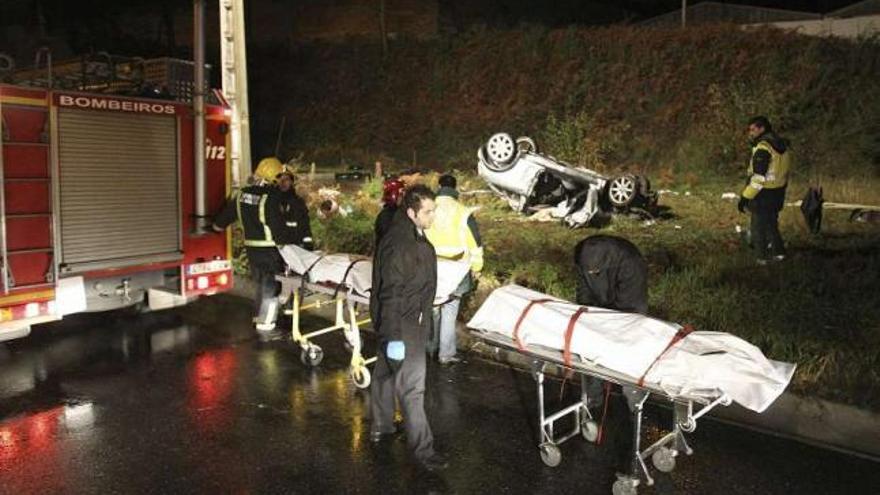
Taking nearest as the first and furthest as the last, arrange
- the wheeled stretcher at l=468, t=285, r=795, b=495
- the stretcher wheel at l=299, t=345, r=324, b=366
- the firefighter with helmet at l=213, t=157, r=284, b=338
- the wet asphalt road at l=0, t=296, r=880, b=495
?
the wheeled stretcher at l=468, t=285, r=795, b=495 < the wet asphalt road at l=0, t=296, r=880, b=495 < the stretcher wheel at l=299, t=345, r=324, b=366 < the firefighter with helmet at l=213, t=157, r=284, b=338

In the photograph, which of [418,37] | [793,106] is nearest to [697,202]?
[793,106]

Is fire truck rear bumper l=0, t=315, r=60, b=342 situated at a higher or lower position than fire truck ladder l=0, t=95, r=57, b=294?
lower

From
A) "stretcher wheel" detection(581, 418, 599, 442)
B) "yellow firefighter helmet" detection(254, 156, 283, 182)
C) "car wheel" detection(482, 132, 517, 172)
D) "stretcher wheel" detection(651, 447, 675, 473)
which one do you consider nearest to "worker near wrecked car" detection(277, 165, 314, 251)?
"yellow firefighter helmet" detection(254, 156, 283, 182)

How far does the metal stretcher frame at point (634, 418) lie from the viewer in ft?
14.0

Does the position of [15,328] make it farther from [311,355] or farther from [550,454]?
[550,454]

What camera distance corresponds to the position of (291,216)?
7406 mm

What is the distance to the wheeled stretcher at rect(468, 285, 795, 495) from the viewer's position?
405 centimetres

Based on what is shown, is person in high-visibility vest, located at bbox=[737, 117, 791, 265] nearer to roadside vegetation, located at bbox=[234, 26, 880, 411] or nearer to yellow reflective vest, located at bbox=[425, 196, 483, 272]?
roadside vegetation, located at bbox=[234, 26, 880, 411]

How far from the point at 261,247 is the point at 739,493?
15.2 feet

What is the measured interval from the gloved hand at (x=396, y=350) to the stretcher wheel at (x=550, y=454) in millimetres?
1035

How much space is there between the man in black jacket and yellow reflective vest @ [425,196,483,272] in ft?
4.75

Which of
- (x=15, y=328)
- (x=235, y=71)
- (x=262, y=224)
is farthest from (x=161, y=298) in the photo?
(x=235, y=71)

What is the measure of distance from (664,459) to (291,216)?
4.18 m

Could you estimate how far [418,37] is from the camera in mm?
25609
